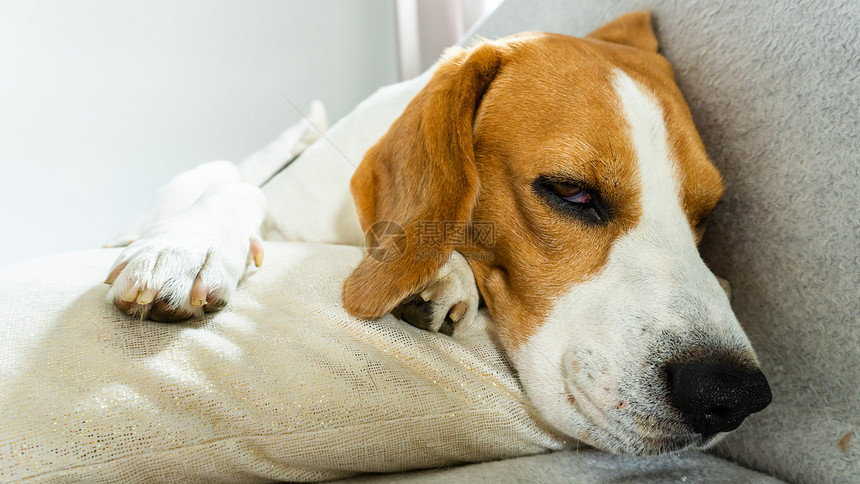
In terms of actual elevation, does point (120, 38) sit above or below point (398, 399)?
above

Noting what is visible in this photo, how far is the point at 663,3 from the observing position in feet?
4.72

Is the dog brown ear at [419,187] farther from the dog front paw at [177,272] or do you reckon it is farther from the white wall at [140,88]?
the white wall at [140,88]

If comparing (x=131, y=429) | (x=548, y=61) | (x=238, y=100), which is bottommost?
(x=238, y=100)

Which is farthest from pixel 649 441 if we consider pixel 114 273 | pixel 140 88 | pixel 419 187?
pixel 140 88

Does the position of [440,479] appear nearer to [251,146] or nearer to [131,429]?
[131,429]

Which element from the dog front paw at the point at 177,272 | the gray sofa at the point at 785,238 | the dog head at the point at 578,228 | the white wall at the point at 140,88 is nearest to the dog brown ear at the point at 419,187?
the dog head at the point at 578,228

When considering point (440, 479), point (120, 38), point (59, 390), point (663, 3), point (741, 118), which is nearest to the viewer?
point (59, 390)

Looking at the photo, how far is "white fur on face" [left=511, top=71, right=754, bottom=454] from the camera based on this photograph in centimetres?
86

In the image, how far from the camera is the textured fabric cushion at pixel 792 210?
3.03ft

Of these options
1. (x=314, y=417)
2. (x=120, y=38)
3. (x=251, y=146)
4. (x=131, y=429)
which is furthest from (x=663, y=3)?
(x=120, y=38)

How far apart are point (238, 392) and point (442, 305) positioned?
0.42 m

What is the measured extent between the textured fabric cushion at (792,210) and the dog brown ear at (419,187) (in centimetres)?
55

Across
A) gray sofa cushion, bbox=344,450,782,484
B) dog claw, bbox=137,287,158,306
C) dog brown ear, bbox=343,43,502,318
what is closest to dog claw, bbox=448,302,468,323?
dog brown ear, bbox=343,43,502,318

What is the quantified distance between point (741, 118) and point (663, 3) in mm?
487
